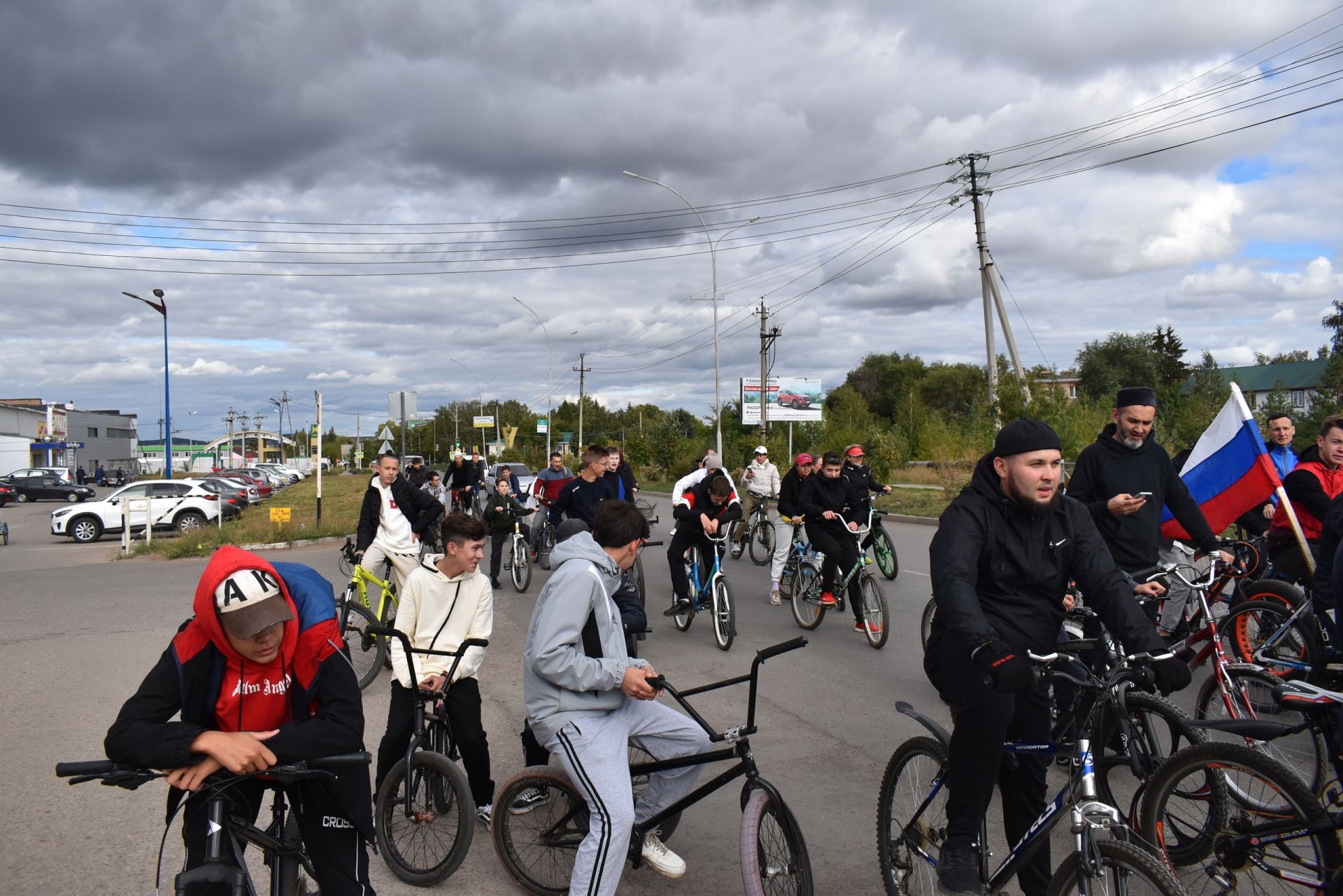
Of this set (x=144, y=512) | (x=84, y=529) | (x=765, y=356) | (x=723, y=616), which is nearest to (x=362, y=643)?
(x=723, y=616)

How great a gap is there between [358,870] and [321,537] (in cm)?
2083

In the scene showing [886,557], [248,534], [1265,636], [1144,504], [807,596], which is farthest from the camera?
[248,534]

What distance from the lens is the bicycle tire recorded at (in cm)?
1628

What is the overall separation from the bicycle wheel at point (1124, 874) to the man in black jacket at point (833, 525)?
6.67 meters

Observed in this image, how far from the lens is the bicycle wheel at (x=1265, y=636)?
18.5 feet

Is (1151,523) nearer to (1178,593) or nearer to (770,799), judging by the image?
(1178,593)

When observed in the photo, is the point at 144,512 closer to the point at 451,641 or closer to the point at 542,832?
the point at 451,641

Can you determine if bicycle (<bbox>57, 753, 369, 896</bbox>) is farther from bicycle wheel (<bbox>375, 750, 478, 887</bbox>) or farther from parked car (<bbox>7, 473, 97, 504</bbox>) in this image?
parked car (<bbox>7, 473, 97, 504</bbox>)

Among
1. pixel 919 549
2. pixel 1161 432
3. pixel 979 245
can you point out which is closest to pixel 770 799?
pixel 919 549

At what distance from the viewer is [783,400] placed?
5722 centimetres

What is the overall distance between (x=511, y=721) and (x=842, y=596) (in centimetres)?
429

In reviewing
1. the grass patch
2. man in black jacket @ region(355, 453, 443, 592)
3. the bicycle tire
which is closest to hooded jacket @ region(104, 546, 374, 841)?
man in black jacket @ region(355, 453, 443, 592)

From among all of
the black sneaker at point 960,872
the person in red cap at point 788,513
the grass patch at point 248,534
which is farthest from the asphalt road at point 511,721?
the grass patch at point 248,534

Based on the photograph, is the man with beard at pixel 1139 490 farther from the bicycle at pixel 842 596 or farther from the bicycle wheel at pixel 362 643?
the bicycle wheel at pixel 362 643
